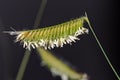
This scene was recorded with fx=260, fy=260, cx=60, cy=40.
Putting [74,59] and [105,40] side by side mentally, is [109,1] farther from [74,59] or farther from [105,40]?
[74,59]

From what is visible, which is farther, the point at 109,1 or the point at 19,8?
the point at 109,1

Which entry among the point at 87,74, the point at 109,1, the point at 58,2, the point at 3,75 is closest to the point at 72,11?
the point at 58,2

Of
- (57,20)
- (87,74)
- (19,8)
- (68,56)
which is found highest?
(19,8)

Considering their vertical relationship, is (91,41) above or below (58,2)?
below
